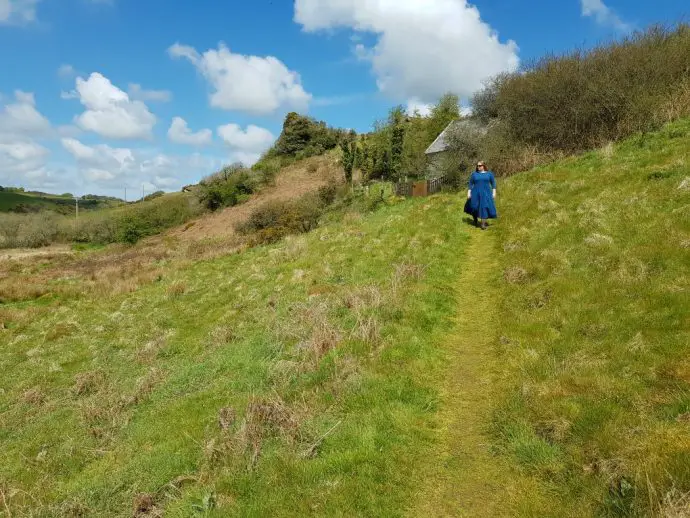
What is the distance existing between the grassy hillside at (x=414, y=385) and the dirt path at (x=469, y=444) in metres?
0.03

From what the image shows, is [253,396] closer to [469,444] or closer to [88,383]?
[469,444]

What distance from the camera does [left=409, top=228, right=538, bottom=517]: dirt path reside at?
4.42 meters

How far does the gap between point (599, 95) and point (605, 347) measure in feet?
66.5

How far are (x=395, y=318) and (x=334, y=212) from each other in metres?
25.7

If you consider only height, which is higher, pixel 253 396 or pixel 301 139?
pixel 301 139

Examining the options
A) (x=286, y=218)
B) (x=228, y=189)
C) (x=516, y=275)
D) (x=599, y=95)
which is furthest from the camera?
(x=228, y=189)

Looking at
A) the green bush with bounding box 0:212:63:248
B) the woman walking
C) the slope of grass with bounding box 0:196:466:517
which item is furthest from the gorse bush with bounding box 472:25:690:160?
the green bush with bounding box 0:212:63:248

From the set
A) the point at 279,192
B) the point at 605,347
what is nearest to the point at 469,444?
the point at 605,347

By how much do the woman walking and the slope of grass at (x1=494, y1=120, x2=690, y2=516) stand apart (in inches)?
72.2

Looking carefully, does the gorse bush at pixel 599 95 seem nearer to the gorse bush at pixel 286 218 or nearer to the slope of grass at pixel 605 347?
the slope of grass at pixel 605 347

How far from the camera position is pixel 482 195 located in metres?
14.9

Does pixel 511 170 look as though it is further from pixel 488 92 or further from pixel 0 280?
pixel 0 280

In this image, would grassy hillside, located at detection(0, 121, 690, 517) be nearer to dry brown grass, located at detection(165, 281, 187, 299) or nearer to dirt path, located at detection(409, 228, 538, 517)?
dirt path, located at detection(409, 228, 538, 517)

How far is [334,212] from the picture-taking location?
34.0 meters
